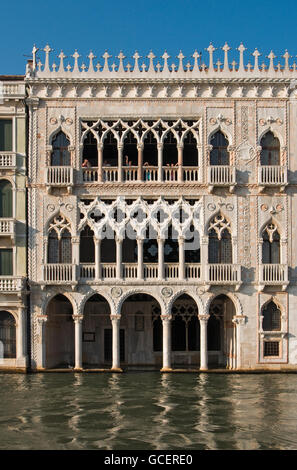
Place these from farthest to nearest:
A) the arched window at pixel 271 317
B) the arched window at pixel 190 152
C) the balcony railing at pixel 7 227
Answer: the arched window at pixel 190 152, the arched window at pixel 271 317, the balcony railing at pixel 7 227

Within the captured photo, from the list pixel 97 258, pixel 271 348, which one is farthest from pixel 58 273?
pixel 271 348

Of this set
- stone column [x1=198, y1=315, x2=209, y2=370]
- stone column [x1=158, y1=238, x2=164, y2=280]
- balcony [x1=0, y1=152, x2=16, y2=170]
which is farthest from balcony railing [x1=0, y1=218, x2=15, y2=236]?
stone column [x1=198, y1=315, x2=209, y2=370]

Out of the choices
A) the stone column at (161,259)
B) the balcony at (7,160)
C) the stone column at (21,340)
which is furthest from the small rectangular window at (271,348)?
the balcony at (7,160)

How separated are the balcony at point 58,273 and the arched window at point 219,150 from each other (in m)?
7.84

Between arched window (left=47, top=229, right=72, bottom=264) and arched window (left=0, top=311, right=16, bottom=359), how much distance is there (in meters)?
3.09

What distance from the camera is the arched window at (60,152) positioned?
31.0 m

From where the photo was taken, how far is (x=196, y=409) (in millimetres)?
21875

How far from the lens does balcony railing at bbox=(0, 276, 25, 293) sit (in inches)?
1173

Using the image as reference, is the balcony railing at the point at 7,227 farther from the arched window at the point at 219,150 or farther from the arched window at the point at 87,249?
the arched window at the point at 219,150

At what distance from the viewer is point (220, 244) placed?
30.8 m

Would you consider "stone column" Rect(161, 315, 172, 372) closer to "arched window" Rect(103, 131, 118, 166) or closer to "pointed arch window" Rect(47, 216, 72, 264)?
"pointed arch window" Rect(47, 216, 72, 264)

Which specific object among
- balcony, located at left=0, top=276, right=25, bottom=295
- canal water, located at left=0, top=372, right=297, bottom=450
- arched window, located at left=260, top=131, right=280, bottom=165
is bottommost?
canal water, located at left=0, top=372, right=297, bottom=450

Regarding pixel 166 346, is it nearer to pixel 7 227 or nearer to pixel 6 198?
pixel 7 227

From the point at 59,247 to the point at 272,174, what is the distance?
9876 mm
